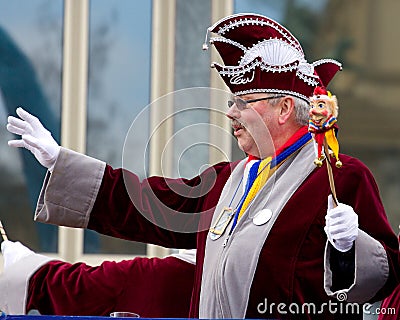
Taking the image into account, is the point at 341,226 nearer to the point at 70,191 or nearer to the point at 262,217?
the point at 262,217

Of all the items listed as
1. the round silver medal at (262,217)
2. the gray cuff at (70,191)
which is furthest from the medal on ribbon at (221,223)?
Answer: the gray cuff at (70,191)

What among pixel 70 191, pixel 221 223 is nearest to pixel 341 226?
pixel 221 223

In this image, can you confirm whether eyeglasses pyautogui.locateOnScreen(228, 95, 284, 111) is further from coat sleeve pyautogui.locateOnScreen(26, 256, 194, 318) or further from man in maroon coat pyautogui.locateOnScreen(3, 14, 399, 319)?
coat sleeve pyautogui.locateOnScreen(26, 256, 194, 318)

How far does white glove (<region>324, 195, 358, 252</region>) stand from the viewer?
3.60 m

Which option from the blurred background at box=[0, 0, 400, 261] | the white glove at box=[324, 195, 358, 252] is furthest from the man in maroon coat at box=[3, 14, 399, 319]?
the blurred background at box=[0, 0, 400, 261]

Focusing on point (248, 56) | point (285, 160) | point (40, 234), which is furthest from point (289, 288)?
point (40, 234)

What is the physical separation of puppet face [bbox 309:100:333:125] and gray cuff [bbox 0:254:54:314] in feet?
4.63

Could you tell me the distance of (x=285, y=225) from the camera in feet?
13.0

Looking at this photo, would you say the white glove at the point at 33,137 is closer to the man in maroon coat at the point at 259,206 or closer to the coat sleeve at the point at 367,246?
the man in maroon coat at the point at 259,206

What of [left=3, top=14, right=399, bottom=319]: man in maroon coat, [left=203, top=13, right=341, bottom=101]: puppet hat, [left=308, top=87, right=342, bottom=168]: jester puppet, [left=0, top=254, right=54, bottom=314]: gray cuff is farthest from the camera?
[left=0, top=254, right=54, bottom=314]: gray cuff

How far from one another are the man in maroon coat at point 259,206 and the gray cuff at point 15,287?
284 millimetres

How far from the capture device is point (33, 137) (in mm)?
4109

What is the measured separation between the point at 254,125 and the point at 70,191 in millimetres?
695

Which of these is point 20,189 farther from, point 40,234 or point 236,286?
point 236,286
